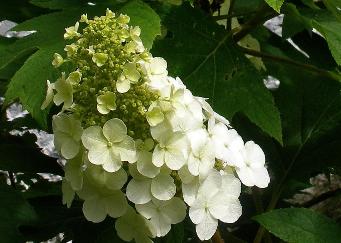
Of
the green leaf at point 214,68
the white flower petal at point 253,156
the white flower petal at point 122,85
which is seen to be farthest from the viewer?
the green leaf at point 214,68

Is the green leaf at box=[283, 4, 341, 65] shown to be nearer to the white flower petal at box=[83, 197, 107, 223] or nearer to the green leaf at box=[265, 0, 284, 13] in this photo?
the green leaf at box=[265, 0, 284, 13]

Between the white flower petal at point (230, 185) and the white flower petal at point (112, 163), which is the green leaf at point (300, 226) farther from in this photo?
the white flower petal at point (112, 163)

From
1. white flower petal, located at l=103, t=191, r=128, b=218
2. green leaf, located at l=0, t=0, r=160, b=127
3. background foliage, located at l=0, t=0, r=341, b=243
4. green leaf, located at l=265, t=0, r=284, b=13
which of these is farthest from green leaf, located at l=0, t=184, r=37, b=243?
green leaf, located at l=265, t=0, r=284, b=13

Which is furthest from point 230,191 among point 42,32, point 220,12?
point 220,12

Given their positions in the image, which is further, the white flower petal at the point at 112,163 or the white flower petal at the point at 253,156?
the white flower petal at the point at 253,156

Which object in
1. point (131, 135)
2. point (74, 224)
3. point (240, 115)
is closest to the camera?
point (131, 135)

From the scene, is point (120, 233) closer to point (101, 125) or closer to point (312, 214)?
point (101, 125)

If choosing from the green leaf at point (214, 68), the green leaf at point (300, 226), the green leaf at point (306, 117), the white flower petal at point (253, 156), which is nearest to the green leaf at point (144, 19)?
the green leaf at point (214, 68)
